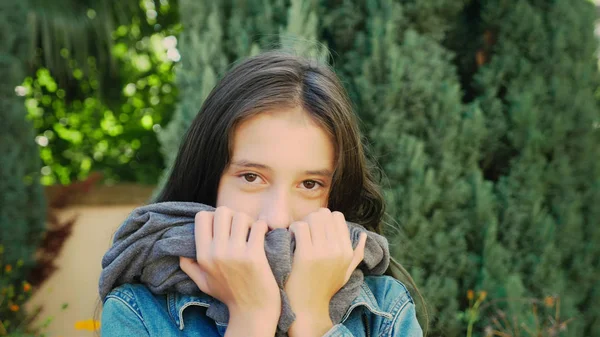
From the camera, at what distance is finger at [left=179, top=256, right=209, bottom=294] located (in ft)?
5.56

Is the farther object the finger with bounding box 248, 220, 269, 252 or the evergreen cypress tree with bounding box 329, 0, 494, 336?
the evergreen cypress tree with bounding box 329, 0, 494, 336

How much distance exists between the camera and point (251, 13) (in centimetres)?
326

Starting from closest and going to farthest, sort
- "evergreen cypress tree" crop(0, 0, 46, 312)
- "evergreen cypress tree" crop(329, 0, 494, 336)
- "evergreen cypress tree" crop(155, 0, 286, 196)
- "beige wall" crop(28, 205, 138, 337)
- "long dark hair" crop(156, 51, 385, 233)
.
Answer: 1. "long dark hair" crop(156, 51, 385, 233)
2. "evergreen cypress tree" crop(329, 0, 494, 336)
3. "evergreen cypress tree" crop(155, 0, 286, 196)
4. "evergreen cypress tree" crop(0, 0, 46, 312)
5. "beige wall" crop(28, 205, 138, 337)

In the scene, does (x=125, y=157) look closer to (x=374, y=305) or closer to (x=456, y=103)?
(x=456, y=103)

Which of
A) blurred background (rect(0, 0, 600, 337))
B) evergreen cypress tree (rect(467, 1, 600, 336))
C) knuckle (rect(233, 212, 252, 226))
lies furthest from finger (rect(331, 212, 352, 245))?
evergreen cypress tree (rect(467, 1, 600, 336))

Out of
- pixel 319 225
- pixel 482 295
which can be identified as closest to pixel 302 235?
pixel 319 225

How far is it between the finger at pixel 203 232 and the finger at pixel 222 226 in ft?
0.05

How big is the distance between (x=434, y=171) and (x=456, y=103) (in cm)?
32

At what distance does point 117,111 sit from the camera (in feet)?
21.7

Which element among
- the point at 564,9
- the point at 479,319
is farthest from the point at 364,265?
the point at 564,9

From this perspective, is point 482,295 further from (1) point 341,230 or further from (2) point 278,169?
(2) point 278,169

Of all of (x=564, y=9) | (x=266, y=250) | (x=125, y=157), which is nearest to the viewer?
(x=266, y=250)

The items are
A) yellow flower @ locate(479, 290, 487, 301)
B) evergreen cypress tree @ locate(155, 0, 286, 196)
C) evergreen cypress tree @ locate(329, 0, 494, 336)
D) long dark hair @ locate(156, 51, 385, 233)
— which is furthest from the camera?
evergreen cypress tree @ locate(155, 0, 286, 196)

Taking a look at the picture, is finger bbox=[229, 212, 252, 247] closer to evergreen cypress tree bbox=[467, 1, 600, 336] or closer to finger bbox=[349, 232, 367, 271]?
finger bbox=[349, 232, 367, 271]
